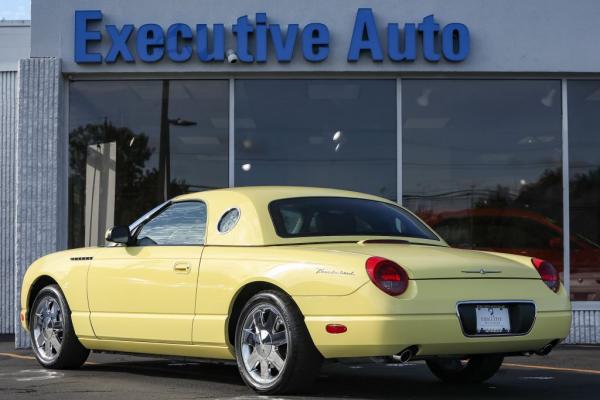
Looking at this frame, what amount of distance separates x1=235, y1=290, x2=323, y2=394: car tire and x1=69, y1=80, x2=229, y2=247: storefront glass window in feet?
20.0

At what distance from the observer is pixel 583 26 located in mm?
13117

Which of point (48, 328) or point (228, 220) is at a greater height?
point (228, 220)

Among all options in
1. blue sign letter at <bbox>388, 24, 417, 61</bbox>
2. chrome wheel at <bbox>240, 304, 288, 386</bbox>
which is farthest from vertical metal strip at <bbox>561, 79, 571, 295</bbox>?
chrome wheel at <bbox>240, 304, 288, 386</bbox>

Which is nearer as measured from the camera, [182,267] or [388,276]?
[388,276]

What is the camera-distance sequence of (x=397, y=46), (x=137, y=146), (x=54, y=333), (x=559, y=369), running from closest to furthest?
1. (x=54, y=333)
2. (x=559, y=369)
3. (x=397, y=46)
4. (x=137, y=146)

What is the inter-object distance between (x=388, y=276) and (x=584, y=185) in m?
7.34

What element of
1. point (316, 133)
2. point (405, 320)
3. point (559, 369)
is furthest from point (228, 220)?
point (316, 133)

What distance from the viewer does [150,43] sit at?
13047 mm

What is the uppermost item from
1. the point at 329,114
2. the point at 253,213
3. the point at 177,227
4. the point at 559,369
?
the point at 329,114

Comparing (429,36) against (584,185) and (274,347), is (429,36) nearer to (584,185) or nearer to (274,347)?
(584,185)

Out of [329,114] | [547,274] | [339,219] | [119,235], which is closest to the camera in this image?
[547,274]

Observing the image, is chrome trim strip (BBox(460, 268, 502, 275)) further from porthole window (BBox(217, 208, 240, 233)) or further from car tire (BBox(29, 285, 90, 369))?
car tire (BBox(29, 285, 90, 369))

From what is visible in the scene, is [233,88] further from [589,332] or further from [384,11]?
[589,332]

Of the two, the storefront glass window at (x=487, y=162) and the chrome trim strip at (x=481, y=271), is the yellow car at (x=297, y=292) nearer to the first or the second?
the chrome trim strip at (x=481, y=271)
